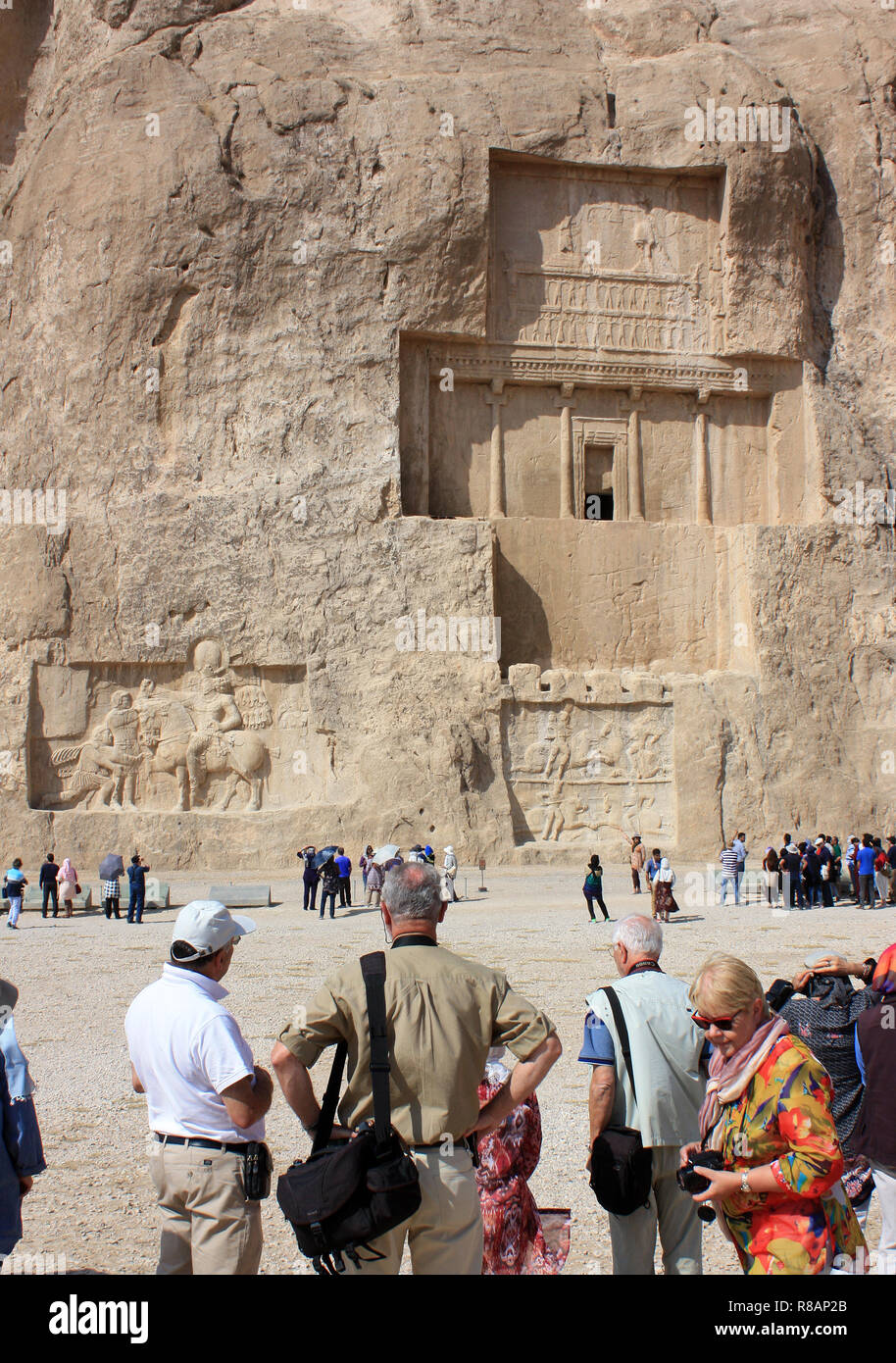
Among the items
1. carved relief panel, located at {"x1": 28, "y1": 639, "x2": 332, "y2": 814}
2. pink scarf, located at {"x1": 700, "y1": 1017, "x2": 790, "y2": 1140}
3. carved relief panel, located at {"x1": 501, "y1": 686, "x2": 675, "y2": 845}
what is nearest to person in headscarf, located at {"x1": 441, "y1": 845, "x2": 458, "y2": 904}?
carved relief panel, located at {"x1": 501, "y1": 686, "x2": 675, "y2": 845}

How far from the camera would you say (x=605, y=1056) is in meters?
4.07

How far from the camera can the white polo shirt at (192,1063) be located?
3.92m

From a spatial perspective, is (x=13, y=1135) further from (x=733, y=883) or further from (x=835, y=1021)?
(x=733, y=883)

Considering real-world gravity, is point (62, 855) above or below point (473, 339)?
below

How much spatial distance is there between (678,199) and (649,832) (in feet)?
45.0

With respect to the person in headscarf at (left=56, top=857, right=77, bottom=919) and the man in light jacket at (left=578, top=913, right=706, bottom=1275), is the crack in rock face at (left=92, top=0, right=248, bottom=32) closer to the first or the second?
the person in headscarf at (left=56, top=857, right=77, bottom=919)

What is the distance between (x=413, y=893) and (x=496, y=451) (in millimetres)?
22882

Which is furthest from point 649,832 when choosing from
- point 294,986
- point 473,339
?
point 294,986

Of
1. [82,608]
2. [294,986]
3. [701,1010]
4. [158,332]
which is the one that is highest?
[158,332]

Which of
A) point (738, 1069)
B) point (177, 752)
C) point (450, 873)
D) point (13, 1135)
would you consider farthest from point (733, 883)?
point (13, 1135)

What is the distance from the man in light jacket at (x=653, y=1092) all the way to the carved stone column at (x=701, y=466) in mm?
22978

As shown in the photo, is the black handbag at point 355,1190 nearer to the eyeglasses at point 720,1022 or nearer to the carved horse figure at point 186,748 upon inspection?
the eyeglasses at point 720,1022

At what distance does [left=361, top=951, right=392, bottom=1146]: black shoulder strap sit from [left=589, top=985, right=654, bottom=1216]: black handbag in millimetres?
859

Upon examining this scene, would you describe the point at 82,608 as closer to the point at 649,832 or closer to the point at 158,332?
the point at 158,332
